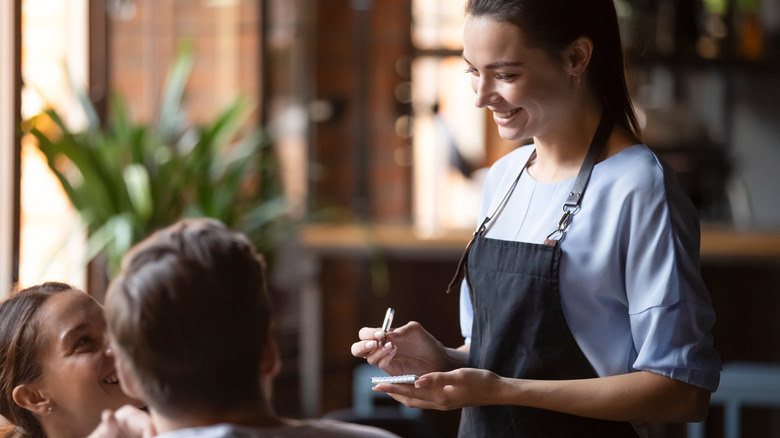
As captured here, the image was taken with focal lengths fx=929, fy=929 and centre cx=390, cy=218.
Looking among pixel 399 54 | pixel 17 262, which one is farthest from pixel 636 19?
pixel 17 262

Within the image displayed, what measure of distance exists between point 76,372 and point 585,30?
879mm

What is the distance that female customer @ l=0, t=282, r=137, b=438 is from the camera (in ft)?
4.42

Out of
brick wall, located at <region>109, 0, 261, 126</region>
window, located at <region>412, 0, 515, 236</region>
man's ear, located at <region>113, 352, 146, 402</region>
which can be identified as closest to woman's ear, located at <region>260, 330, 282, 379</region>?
man's ear, located at <region>113, 352, 146, 402</region>

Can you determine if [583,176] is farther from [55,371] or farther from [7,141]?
[7,141]

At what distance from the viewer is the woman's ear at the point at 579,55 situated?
131 centimetres

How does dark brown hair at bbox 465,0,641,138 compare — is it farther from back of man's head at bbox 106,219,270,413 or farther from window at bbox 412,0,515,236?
window at bbox 412,0,515,236

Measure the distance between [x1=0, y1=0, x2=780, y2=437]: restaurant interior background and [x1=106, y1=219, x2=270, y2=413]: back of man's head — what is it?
5.91 ft

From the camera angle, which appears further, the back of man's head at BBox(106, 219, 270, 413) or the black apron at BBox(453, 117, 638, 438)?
the black apron at BBox(453, 117, 638, 438)

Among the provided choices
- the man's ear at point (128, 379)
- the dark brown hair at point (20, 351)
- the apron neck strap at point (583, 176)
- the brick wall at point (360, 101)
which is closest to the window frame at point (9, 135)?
the dark brown hair at point (20, 351)

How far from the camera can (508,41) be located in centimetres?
128

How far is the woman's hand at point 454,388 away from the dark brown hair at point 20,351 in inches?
20.6

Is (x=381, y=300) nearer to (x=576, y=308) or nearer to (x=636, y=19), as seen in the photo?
(x=636, y=19)

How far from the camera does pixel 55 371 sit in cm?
135

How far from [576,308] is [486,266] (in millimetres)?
177
